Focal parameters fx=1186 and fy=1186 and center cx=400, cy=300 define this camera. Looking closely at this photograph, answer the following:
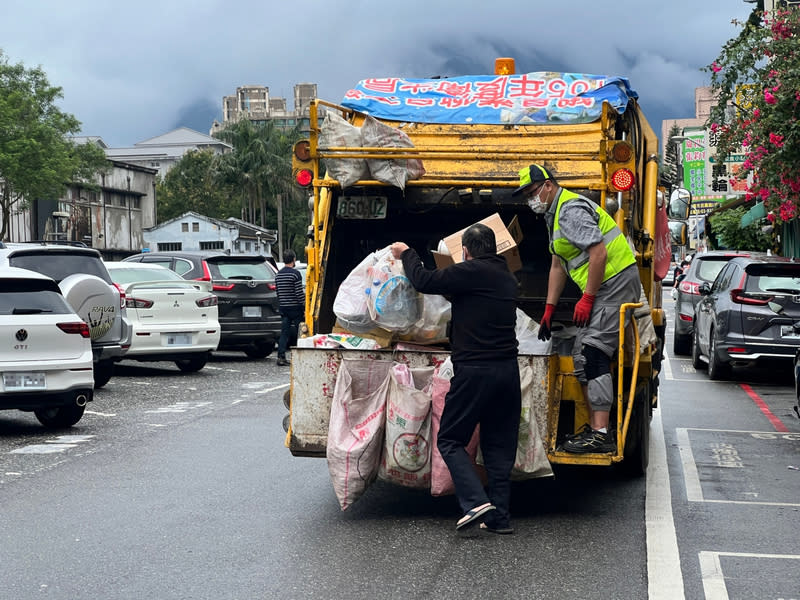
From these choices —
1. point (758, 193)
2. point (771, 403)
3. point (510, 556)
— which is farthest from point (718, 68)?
point (510, 556)

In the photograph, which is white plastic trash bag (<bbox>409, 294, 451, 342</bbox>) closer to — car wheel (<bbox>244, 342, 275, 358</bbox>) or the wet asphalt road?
the wet asphalt road

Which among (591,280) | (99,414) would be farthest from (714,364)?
(591,280)

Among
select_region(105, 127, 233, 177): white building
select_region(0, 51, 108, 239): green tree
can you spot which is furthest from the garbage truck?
select_region(105, 127, 233, 177): white building

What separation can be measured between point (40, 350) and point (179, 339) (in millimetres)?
6019

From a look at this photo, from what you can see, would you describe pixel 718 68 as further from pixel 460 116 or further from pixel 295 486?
pixel 295 486

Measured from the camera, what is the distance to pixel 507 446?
6.98 m

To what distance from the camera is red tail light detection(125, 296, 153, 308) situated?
56.1 feet

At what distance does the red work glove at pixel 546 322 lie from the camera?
7.52 metres

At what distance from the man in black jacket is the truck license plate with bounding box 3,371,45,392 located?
535 cm

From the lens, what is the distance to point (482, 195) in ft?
28.3

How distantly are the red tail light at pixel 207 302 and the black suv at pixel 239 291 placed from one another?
70.1 inches

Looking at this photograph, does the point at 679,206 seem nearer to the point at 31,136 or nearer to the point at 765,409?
the point at 765,409

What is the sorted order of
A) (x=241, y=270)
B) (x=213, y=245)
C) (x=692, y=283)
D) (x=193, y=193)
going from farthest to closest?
(x=193, y=193)
(x=213, y=245)
(x=692, y=283)
(x=241, y=270)

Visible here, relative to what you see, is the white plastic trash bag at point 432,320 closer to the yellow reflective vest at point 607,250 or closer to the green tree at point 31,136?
the yellow reflective vest at point 607,250
